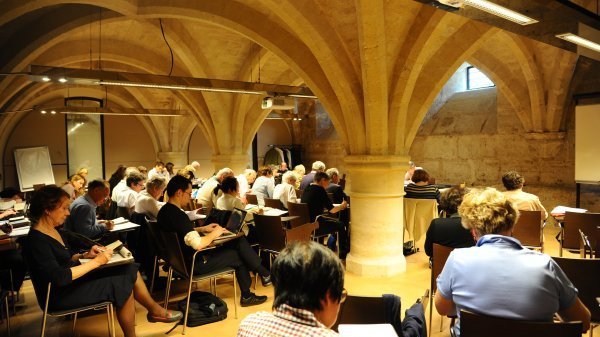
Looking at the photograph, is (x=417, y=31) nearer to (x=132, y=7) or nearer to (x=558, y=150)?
(x=132, y=7)

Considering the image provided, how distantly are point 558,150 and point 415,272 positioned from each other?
636 centimetres

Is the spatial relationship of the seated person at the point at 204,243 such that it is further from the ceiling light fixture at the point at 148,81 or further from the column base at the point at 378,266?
the ceiling light fixture at the point at 148,81

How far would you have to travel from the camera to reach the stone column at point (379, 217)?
5.99 m

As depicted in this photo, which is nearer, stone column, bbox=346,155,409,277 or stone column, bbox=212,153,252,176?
stone column, bbox=346,155,409,277

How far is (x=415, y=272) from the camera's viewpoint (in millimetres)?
6074

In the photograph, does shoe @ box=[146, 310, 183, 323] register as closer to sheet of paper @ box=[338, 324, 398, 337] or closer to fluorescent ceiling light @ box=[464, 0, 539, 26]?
sheet of paper @ box=[338, 324, 398, 337]

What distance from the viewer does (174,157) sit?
1716cm

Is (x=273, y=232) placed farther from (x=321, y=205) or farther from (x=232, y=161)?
(x=232, y=161)

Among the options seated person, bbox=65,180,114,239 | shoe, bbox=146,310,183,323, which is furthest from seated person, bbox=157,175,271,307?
seated person, bbox=65,180,114,239

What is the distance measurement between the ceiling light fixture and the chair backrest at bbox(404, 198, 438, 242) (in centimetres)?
294

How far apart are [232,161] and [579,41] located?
838 cm

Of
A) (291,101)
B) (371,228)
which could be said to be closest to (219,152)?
(291,101)

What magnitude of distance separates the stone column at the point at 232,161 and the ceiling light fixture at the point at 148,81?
11.1ft

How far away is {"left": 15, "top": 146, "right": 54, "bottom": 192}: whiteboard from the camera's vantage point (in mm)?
14773
